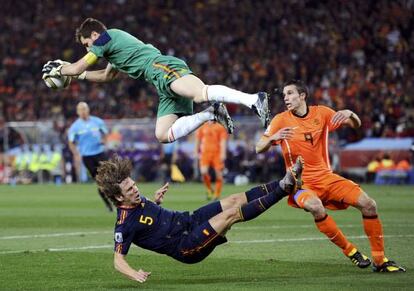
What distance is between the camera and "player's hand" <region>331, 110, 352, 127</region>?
10812 millimetres

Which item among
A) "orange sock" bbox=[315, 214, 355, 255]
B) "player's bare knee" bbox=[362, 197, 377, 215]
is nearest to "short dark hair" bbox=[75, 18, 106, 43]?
"orange sock" bbox=[315, 214, 355, 255]

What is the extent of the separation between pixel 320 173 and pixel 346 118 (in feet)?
2.53

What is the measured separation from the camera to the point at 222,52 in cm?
A: 4191

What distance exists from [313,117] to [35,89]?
33.3 metres

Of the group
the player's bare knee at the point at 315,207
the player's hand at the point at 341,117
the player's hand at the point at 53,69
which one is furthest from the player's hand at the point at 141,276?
the player's hand at the point at 53,69

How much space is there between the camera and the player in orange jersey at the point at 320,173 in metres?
10.6

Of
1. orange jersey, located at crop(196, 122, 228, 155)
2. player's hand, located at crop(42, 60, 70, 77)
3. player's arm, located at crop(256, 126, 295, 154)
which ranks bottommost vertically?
orange jersey, located at crop(196, 122, 228, 155)

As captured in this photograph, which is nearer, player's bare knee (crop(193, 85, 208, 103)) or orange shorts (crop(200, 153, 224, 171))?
player's bare knee (crop(193, 85, 208, 103))

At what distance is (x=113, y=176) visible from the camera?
9.62 m

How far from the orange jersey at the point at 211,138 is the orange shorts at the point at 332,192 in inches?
591

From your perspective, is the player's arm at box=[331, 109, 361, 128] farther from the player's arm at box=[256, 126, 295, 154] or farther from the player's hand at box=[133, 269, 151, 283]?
the player's hand at box=[133, 269, 151, 283]

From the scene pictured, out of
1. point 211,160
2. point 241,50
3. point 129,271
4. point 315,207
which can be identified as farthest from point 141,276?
point 241,50

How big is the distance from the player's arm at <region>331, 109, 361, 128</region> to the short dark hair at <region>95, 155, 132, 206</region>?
8.57ft

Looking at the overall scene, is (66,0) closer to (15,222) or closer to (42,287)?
(15,222)
